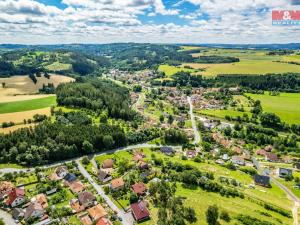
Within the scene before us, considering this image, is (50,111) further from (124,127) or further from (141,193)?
(141,193)

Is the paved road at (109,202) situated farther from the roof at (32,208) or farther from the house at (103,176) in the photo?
the roof at (32,208)

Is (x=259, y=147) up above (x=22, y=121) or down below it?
below

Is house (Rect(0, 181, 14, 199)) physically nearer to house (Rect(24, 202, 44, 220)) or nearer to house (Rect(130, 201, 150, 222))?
house (Rect(24, 202, 44, 220))

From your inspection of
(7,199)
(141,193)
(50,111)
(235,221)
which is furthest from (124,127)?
(235,221)

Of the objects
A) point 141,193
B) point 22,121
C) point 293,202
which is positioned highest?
point 22,121

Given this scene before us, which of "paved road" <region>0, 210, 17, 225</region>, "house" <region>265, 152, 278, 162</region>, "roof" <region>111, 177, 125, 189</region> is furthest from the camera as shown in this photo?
"house" <region>265, 152, 278, 162</region>

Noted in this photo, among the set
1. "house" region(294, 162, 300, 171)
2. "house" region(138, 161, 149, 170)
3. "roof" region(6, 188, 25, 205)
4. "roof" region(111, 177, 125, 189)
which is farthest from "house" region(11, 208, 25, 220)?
"house" region(294, 162, 300, 171)
